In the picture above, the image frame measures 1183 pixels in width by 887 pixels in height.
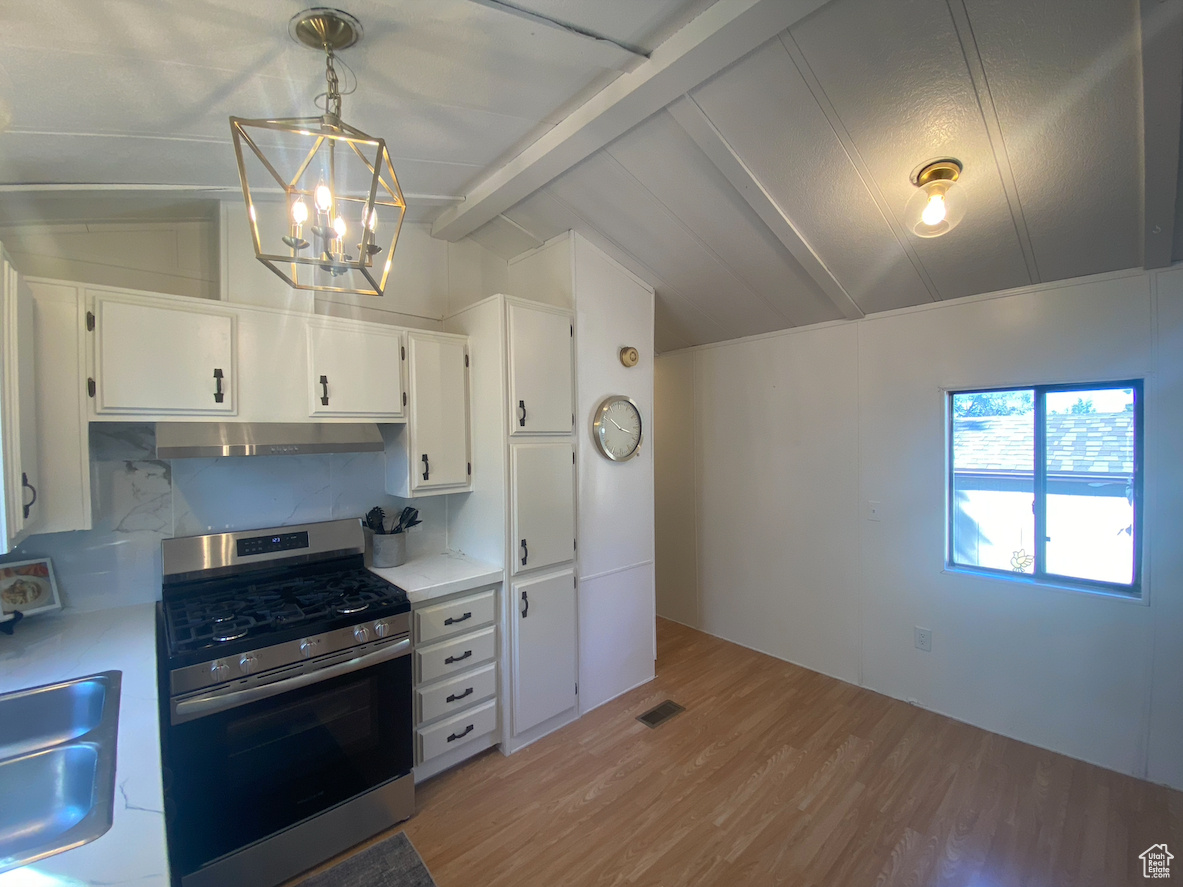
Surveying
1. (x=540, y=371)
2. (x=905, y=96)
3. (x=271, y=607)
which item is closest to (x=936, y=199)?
(x=905, y=96)

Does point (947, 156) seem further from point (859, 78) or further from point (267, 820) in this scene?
point (267, 820)

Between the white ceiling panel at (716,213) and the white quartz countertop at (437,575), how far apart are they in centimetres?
196

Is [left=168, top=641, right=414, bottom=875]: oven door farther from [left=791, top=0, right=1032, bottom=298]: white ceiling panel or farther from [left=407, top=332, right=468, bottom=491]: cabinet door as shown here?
[left=791, top=0, right=1032, bottom=298]: white ceiling panel

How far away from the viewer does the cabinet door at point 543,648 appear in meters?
2.51

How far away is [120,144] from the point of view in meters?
1.59

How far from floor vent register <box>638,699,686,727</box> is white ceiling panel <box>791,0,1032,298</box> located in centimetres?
273

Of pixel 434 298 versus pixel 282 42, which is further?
pixel 434 298

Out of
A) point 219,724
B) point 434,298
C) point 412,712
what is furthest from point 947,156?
point 219,724

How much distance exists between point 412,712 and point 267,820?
563mm

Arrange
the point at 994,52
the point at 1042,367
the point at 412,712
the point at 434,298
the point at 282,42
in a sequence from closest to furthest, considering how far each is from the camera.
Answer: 1. the point at 282,42
2. the point at 994,52
3. the point at 412,712
4. the point at 1042,367
5. the point at 434,298

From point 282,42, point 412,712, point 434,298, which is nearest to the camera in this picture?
point 282,42

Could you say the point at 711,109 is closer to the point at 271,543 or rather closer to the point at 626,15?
the point at 626,15

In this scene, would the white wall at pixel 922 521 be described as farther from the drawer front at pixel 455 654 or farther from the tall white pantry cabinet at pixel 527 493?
the drawer front at pixel 455 654

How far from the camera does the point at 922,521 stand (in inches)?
112
